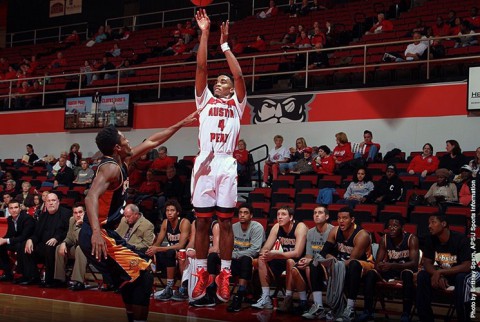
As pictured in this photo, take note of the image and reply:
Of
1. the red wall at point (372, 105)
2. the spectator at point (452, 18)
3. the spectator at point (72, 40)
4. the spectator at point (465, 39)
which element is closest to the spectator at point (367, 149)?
the red wall at point (372, 105)

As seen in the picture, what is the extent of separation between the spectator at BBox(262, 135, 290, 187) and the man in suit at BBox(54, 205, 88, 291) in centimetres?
427

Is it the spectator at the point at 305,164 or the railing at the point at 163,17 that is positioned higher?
the railing at the point at 163,17

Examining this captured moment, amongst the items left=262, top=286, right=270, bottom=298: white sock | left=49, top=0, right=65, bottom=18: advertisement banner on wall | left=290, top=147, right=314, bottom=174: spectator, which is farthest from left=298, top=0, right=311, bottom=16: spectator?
left=49, top=0, right=65, bottom=18: advertisement banner on wall

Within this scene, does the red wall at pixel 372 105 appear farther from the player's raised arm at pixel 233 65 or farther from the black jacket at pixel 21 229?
the player's raised arm at pixel 233 65

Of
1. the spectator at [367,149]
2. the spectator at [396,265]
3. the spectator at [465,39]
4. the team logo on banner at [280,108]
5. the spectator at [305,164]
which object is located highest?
the spectator at [465,39]

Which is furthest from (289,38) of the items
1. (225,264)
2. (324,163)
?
(225,264)

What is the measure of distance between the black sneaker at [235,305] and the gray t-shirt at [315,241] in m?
1.12

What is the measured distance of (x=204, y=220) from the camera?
20.6ft

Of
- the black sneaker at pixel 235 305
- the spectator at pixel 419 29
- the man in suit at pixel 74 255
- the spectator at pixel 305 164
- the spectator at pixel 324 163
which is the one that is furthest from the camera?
the spectator at pixel 419 29

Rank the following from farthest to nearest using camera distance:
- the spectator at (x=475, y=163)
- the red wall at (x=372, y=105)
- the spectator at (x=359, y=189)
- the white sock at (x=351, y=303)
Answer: the red wall at (x=372, y=105) → the spectator at (x=359, y=189) → the spectator at (x=475, y=163) → the white sock at (x=351, y=303)

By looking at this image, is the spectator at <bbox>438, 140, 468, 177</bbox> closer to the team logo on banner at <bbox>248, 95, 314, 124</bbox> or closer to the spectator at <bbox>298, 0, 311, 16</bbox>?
the team logo on banner at <bbox>248, 95, 314, 124</bbox>

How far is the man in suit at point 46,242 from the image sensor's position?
10.2 metres

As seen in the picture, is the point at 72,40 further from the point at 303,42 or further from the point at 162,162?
the point at 162,162

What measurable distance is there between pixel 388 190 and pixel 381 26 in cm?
615
